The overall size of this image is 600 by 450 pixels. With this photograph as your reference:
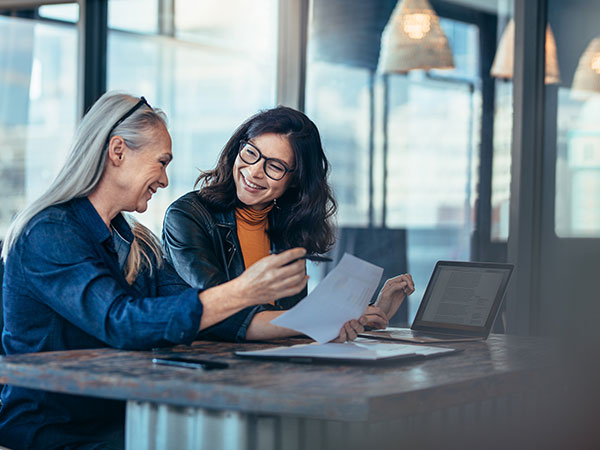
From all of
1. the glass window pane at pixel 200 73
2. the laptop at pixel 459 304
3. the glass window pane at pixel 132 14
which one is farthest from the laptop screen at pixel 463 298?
the glass window pane at pixel 132 14

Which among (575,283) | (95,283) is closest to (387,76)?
(575,283)

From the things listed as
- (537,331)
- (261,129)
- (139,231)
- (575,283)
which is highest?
(261,129)

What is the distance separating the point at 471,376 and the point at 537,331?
2052 millimetres

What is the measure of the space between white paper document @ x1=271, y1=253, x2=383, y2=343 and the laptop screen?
1.45 feet

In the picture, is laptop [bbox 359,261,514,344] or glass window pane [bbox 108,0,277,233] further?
glass window pane [bbox 108,0,277,233]

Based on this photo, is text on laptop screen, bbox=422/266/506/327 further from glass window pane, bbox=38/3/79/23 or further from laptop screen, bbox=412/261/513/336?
glass window pane, bbox=38/3/79/23

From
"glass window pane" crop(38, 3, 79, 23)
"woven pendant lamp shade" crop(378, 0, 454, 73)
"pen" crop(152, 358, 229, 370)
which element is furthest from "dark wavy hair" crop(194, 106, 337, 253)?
"glass window pane" crop(38, 3, 79, 23)

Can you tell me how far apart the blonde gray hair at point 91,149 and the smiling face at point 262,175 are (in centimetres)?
58

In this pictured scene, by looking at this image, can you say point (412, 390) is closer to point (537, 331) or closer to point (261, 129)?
point (261, 129)

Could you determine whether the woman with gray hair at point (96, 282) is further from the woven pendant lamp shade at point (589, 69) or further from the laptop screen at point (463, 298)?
the woven pendant lamp shade at point (589, 69)

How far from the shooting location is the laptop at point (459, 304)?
84.6 inches

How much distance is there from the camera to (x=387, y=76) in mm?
4285

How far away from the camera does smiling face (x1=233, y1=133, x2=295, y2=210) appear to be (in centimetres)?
246

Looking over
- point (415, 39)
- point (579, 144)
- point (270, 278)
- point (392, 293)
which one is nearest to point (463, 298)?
point (392, 293)
